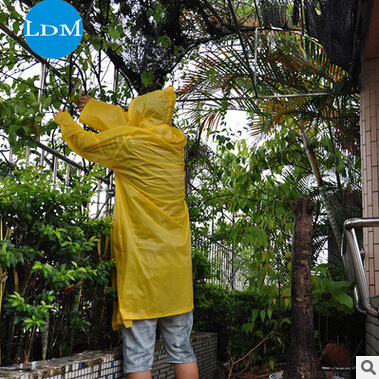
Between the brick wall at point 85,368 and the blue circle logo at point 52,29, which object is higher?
the blue circle logo at point 52,29

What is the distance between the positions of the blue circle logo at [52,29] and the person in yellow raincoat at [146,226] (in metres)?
0.42

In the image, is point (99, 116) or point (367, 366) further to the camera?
point (99, 116)

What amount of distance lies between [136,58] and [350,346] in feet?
9.95

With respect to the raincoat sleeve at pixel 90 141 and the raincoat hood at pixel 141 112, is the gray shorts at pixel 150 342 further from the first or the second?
the raincoat hood at pixel 141 112

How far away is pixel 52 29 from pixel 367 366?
265 cm

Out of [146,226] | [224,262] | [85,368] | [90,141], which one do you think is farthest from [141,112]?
[224,262]

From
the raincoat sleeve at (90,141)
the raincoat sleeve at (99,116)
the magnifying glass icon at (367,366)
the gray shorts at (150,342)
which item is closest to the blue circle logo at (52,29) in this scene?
the raincoat sleeve at (99,116)

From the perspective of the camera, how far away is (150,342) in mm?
2680

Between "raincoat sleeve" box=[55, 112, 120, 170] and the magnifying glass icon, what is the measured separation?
1703 millimetres

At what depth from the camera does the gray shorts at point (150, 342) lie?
8.57 ft

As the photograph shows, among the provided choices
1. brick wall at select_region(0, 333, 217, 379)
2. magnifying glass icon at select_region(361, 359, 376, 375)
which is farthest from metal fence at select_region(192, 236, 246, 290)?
magnifying glass icon at select_region(361, 359, 376, 375)

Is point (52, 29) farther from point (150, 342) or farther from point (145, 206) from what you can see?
point (150, 342)

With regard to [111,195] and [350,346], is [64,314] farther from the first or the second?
[350,346]

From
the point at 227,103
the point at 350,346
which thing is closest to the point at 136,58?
the point at 227,103
